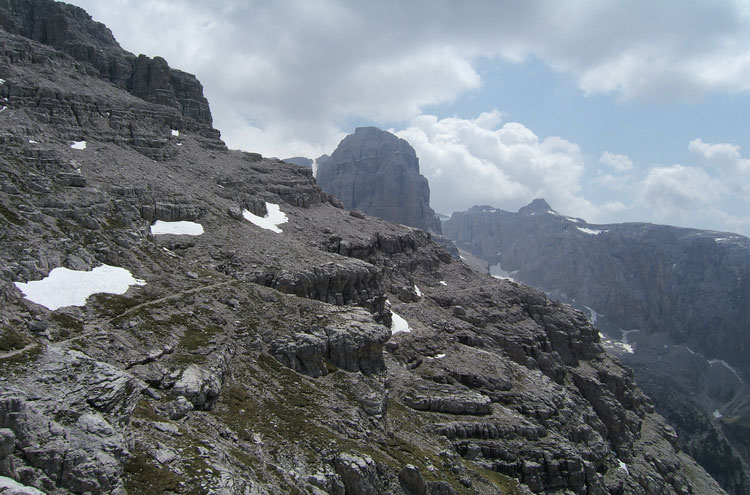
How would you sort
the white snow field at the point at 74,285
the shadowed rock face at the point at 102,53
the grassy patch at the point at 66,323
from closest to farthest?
the grassy patch at the point at 66,323
the white snow field at the point at 74,285
the shadowed rock face at the point at 102,53

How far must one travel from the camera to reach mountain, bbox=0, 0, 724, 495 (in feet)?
93.0

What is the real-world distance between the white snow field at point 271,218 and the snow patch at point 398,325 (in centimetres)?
2872

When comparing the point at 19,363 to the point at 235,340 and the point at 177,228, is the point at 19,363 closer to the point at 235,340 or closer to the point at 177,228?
the point at 235,340

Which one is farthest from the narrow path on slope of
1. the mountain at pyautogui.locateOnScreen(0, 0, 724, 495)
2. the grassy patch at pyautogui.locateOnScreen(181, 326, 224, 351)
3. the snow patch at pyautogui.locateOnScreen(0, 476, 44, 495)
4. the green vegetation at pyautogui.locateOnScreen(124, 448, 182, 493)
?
the snow patch at pyautogui.locateOnScreen(0, 476, 44, 495)

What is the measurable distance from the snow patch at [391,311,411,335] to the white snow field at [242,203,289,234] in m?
28.7

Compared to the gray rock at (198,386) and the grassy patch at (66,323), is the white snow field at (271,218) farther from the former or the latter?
the gray rock at (198,386)

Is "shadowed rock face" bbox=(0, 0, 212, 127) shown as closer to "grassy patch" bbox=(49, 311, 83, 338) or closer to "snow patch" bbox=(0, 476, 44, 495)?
"grassy patch" bbox=(49, 311, 83, 338)

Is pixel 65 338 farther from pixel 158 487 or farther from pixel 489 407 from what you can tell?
pixel 489 407

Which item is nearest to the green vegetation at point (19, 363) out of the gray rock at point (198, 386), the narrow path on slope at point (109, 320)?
the narrow path on slope at point (109, 320)

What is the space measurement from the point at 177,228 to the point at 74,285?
117 ft

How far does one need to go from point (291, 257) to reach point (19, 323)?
49426 mm

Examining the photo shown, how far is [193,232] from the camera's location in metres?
85.2

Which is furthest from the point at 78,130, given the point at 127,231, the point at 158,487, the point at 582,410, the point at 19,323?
the point at 582,410

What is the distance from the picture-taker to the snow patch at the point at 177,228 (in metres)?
82.8
